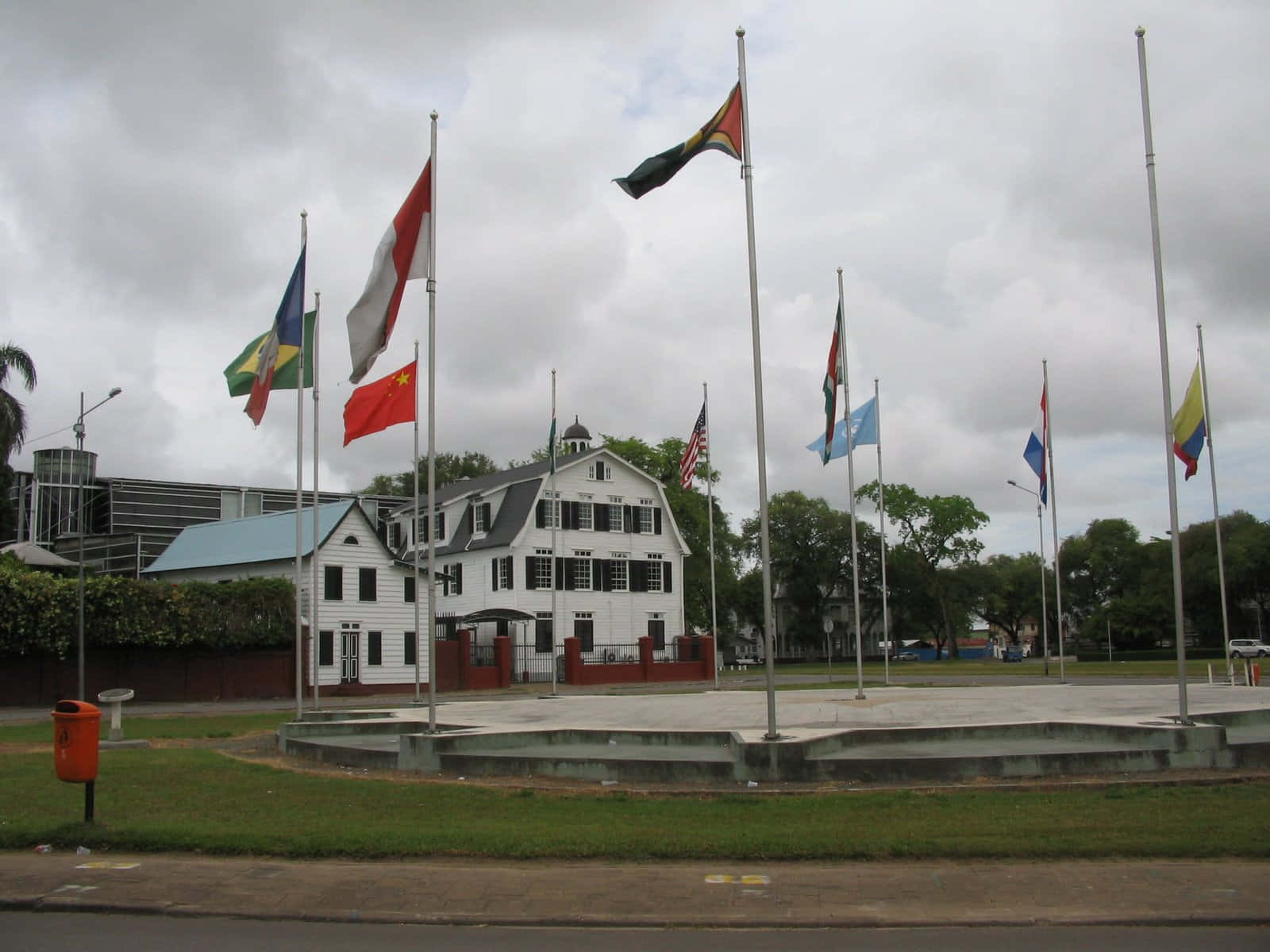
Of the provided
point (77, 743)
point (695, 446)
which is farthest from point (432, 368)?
point (695, 446)

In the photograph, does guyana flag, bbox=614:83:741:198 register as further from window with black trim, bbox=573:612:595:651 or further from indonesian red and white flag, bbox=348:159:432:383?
window with black trim, bbox=573:612:595:651

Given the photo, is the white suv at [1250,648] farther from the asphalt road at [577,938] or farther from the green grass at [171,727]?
the asphalt road at [577,938]

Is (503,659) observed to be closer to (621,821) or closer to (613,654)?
(613,654)

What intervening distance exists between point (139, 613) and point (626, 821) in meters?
31.0

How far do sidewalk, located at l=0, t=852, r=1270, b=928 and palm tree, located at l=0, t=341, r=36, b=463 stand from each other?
3961cm

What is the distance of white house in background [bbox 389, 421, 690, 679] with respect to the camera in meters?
52.1

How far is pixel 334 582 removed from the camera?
44.5 metres

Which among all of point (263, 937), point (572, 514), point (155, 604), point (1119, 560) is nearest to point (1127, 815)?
point (263, 937)

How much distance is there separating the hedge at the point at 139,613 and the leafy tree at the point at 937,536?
64.2 metres

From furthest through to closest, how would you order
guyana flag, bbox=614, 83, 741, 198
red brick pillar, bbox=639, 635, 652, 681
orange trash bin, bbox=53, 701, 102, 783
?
red brick pillar, bbox=639, 635, 652, 681
guyana flag, bbox=614, 83, 741, 198
orange trash bin, bbox=53, 701, 102, 783

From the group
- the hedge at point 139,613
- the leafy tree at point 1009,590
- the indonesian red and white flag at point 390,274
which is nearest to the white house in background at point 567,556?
the hedge at point 139,613

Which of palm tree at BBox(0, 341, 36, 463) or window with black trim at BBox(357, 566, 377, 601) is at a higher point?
palm tree at BBox(0, 341, 36, 463)

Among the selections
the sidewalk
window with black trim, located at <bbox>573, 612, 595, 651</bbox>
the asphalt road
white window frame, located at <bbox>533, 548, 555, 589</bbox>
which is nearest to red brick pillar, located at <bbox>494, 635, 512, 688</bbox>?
white window frame, located at <bbox>533, 548, 555, 589</bbox>

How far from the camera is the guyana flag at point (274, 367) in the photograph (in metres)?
21.9
